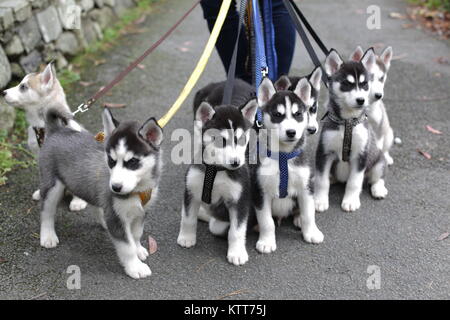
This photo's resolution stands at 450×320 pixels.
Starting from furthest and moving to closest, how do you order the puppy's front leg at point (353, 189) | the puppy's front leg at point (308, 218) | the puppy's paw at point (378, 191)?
the puppy's paw at point (378, 191) → the puppy's front leg at point (353, 189) → the puppy's front leg at point (308, 218)

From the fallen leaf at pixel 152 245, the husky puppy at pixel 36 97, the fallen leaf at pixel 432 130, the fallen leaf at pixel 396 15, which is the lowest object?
the fallen leaf at pixel 396 15

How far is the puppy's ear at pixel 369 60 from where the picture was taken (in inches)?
188

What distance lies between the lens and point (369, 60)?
15.9 ft

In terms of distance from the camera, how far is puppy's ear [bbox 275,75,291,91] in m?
4.28

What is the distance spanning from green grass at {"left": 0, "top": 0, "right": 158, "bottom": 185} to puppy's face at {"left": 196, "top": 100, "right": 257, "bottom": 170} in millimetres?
2444

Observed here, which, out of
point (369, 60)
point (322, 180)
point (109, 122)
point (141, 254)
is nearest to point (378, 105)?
point (369, 60)

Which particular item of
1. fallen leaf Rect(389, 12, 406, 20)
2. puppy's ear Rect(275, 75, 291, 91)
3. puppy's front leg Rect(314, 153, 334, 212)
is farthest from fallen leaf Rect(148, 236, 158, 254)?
fallen leaf Rect(389, 12, 406, 20)

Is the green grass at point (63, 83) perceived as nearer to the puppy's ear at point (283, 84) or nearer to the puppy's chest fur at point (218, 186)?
the puppy's chest fur at point (218, 186)

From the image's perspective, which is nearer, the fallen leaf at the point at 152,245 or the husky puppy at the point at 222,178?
the husky puppy at the point at 222,178

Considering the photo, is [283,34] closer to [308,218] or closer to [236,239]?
[308,218]

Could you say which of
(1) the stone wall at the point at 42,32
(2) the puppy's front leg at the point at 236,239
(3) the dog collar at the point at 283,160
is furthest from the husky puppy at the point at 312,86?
(1) the stone wall at the point at 42,32

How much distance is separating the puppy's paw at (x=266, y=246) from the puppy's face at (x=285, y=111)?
785 millimetres

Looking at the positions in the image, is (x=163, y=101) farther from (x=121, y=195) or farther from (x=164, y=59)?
(x=121, y=195)
